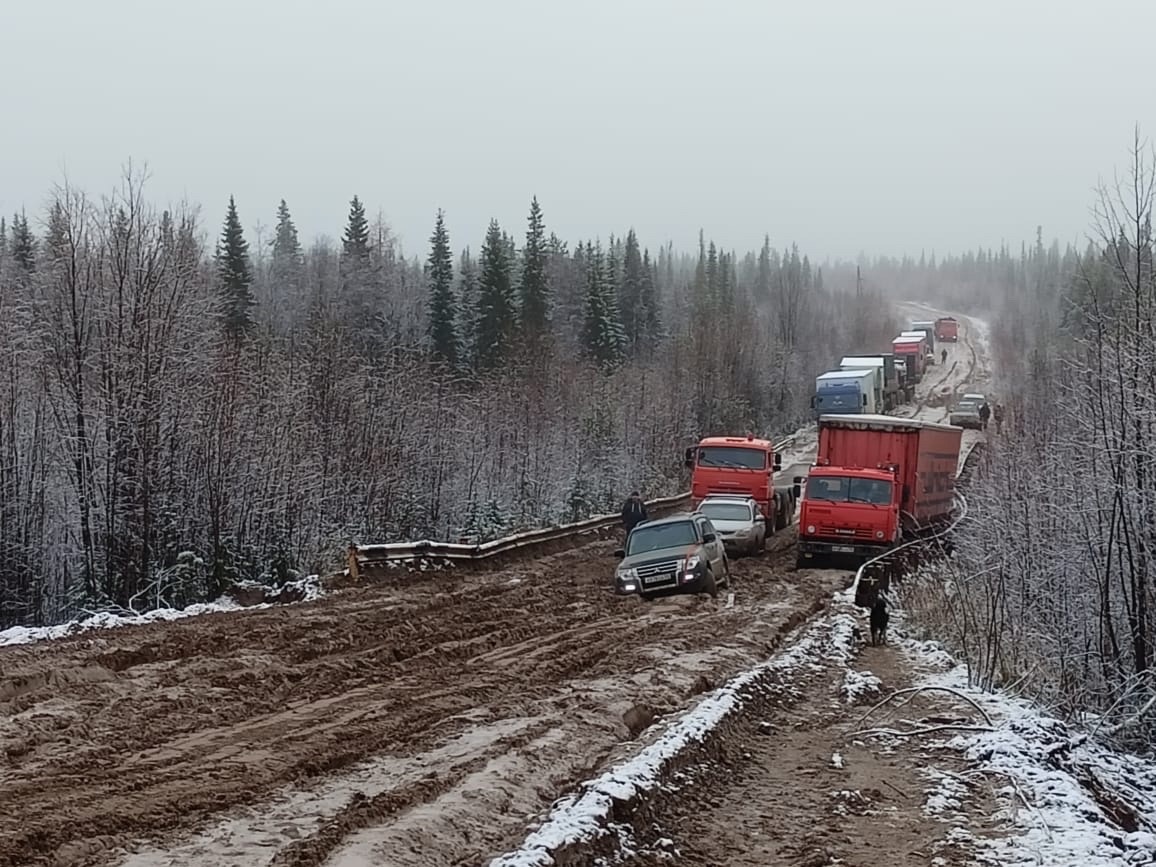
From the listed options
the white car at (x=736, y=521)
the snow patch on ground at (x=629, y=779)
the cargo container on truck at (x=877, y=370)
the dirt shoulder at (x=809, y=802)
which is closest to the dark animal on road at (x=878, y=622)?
the snow patch on ground at (x=629, y=779)

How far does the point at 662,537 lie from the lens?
22375 mm

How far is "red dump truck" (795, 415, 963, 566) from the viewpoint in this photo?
2708 cm

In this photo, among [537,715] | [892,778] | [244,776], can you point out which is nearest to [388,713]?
[537,715]

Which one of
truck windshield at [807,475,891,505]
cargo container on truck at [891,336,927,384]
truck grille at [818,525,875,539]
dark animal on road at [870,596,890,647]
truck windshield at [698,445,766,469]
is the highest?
cargo container on truck at [891,336,927,384]

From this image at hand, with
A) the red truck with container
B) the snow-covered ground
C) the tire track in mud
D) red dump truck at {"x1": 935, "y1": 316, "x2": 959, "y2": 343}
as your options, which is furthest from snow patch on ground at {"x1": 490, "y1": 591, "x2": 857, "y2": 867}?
red dump truck at {"x1": 935, "y1": 316, "x2": 959, "y2": 343}

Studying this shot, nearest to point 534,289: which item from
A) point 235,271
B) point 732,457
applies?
point 235,271

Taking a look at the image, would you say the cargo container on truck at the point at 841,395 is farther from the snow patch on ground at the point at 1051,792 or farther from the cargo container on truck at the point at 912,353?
the snow patch on ground at the point at 1051,792

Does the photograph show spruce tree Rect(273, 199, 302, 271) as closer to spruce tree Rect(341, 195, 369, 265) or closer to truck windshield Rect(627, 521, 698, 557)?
spruce tree Rect(341, 195, 369, 265)

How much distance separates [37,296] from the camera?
3062 cm

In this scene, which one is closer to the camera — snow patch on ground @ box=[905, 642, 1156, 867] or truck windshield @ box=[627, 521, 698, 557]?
snow patch on ground @ box=[905, 642, 1156, 867]

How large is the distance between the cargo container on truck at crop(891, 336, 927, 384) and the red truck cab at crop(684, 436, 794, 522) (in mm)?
50220

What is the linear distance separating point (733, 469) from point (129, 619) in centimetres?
1867

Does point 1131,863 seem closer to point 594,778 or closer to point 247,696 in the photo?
point 594,778

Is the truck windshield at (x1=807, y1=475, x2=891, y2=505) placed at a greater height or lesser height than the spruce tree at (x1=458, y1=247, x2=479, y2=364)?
lesser
